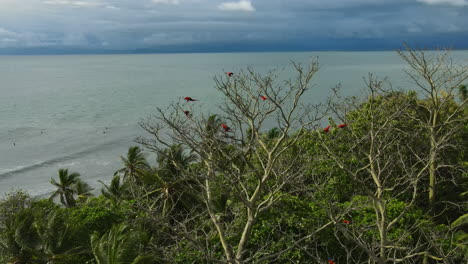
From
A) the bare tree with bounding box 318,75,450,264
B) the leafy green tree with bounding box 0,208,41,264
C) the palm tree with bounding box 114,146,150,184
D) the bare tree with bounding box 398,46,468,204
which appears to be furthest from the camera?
the palm tree with bounding box 114,146,150,184

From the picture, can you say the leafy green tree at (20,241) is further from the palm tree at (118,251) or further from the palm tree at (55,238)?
the palm tree at (118,251)

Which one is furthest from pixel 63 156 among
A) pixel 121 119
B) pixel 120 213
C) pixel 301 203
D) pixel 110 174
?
pixel 301 203

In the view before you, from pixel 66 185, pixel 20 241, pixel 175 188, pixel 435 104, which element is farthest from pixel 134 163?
pixel 435 104

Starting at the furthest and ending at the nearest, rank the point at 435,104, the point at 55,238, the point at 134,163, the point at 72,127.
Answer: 1. the point at 72,127
2. the point at 134,163
3. the point at 435,104
4. the point at 55,238

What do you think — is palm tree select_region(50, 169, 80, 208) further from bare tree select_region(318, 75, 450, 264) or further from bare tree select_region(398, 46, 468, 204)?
bare tree select_region(398, 46, 468, 204)

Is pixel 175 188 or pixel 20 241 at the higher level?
pixel 20 241

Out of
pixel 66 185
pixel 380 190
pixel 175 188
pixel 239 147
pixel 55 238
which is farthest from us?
pixel 66 185

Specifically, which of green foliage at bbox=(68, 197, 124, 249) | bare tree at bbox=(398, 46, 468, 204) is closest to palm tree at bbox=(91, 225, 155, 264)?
green foliage at bbox=(68, 197, 124, 249)

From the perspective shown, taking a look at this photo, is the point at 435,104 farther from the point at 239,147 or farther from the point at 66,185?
the point at 66,185

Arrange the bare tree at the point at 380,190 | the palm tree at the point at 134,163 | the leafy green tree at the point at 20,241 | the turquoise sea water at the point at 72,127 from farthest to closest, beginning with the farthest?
the turquoise sea water at the point at 72,127
the palm tree at the point at 134,163
the leafy green tree at the point at 20,241
the bare tree at the point at 380,190

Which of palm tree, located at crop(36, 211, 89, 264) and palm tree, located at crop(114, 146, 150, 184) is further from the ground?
palm tree, located at crop(36, 211, 89, 264)

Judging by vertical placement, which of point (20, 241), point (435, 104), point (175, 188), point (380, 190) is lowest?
point (175, 188)

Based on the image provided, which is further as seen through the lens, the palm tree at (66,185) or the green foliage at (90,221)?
the palm tree at (66,185)

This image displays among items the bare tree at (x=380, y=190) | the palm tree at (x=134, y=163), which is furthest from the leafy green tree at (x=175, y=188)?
the bare tree at (x=380, y=190)
